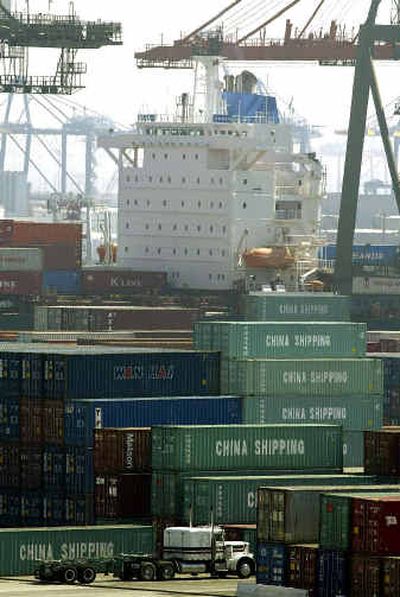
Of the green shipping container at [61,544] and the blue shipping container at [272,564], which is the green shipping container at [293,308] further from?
the blue shipping container at [272,564]

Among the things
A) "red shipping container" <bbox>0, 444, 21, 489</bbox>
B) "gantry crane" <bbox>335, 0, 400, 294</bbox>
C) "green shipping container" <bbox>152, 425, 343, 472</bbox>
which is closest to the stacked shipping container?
"green shipping container" <bbox>152, 425, 343, 472</bbox>

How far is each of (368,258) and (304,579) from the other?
2022 inches

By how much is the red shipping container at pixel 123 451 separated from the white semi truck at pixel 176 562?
94.7 inches

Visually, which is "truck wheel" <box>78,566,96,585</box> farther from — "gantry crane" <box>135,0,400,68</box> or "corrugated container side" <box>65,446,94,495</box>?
"gantry crane" <box>135,0,400,68</box>

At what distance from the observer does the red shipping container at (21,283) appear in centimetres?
8206

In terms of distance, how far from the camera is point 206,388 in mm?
51812

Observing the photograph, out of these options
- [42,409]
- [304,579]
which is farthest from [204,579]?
[42,409]

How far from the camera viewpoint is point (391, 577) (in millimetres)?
38062

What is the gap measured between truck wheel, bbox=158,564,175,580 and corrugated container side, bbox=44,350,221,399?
266 inches

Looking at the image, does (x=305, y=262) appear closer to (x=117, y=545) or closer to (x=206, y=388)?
(x=206, y=388)

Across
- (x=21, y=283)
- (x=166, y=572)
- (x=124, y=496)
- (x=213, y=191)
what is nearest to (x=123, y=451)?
(x=124, y=496)

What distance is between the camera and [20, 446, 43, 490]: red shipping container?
47906 mm

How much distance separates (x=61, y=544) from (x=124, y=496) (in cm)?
221

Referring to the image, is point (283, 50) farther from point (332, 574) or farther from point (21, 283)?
point (332, 574)
